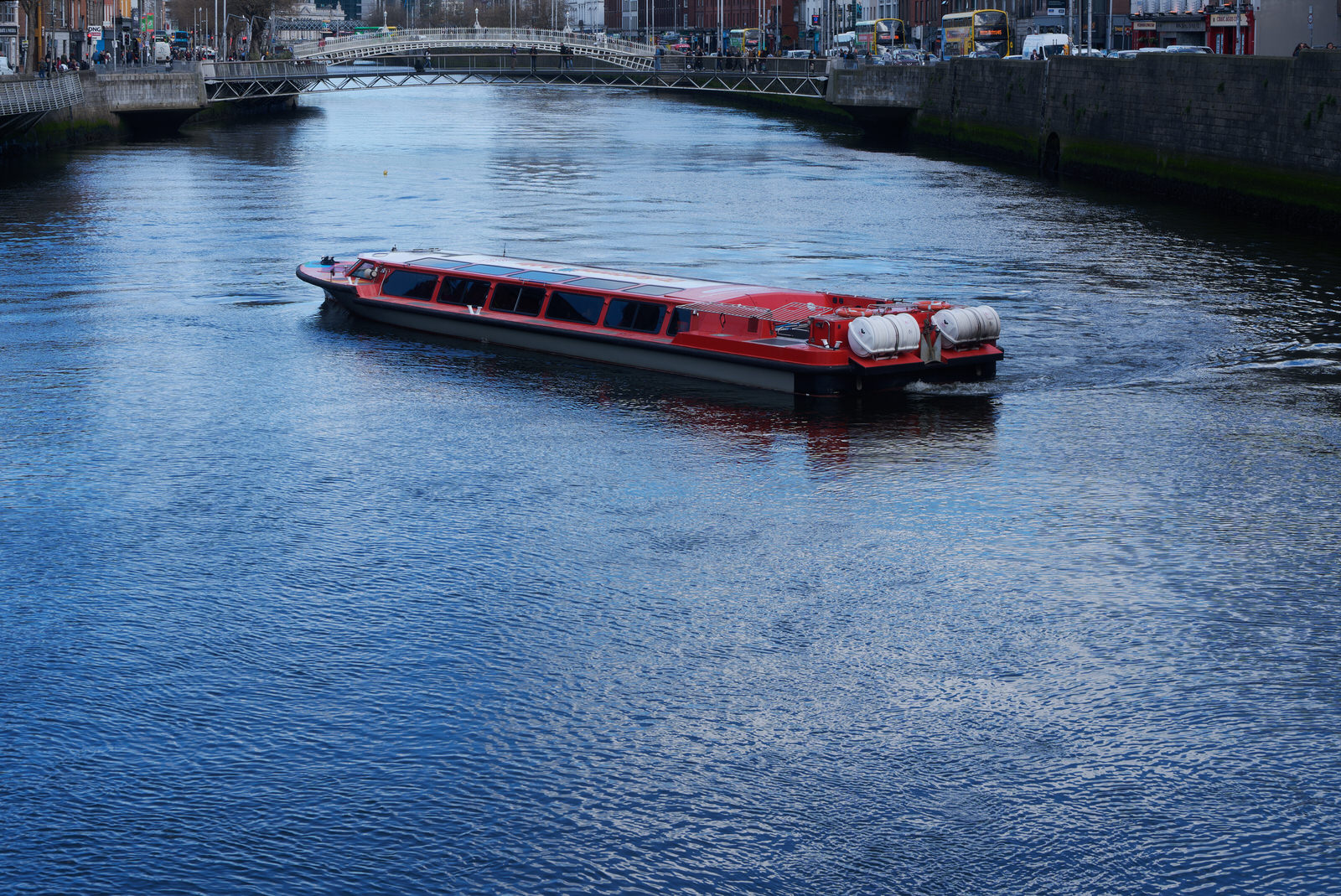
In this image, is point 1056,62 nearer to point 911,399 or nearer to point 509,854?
point 911,399

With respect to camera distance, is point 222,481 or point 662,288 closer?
point 222,481

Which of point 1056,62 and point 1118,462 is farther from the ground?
point 1056,62

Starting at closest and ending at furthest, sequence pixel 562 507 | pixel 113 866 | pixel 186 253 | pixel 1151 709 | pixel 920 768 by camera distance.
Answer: pixel 113 866 → pixel 920 768 → pixel 1151 709 → pixel 562 507 → pixel 186 253

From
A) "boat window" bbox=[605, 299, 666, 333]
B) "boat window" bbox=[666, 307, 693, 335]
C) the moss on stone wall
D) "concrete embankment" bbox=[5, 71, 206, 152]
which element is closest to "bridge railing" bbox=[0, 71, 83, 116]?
"concrete embankment" bbox=[5, 71, 206, 152]

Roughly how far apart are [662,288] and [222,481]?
783cm

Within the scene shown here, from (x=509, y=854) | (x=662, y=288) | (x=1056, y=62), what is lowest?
(x=509, y=854)

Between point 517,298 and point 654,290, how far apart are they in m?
2.50

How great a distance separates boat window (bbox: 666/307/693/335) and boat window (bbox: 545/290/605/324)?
1.37 metres

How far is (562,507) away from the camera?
16.5m

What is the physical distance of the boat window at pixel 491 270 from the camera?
2539 cm

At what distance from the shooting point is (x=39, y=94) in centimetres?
5478

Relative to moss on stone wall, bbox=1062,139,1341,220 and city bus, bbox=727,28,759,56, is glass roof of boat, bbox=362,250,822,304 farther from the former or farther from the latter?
city bus, bbox=727,28,759,56

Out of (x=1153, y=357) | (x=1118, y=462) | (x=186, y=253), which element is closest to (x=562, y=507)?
(x=1118, y=462)

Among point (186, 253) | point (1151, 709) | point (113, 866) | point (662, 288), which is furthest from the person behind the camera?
point (186, 253)
